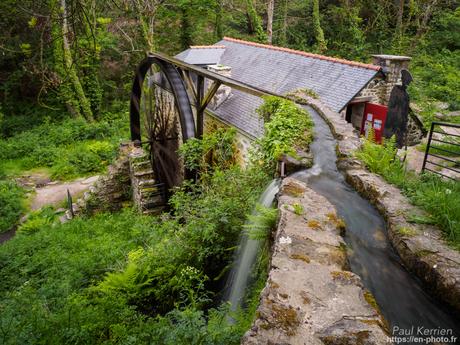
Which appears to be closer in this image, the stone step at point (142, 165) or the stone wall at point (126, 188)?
the stone wall at point (126, 188)

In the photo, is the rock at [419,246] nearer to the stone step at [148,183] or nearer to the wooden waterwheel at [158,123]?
the wooden waterwheel at [158,123]

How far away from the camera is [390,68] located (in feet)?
30.0

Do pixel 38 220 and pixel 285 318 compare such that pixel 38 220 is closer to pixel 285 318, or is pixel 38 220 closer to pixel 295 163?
pixel 295 163

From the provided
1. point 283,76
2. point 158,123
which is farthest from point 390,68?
point 158,123

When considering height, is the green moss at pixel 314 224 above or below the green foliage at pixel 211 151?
above

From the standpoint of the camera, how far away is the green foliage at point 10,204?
9.75m

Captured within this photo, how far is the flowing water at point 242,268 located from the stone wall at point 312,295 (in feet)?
2.23

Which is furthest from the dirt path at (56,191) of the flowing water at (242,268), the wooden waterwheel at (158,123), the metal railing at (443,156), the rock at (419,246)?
the rock at (419,246)

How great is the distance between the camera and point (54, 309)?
382 cm

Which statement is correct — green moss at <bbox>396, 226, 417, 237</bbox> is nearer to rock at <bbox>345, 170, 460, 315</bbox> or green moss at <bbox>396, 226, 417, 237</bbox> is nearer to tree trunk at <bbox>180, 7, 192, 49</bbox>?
rock at <bbox>345, 170, 460, 315</bbox>

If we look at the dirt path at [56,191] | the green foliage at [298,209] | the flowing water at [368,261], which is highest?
the green foliage at [298,209]

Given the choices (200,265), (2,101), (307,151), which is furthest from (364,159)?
(2,101)

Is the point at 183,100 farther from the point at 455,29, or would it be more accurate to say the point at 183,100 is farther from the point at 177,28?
the point at 455,29

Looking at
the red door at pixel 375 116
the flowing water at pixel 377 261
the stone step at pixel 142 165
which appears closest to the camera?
the flowing water at pixel 377 261
